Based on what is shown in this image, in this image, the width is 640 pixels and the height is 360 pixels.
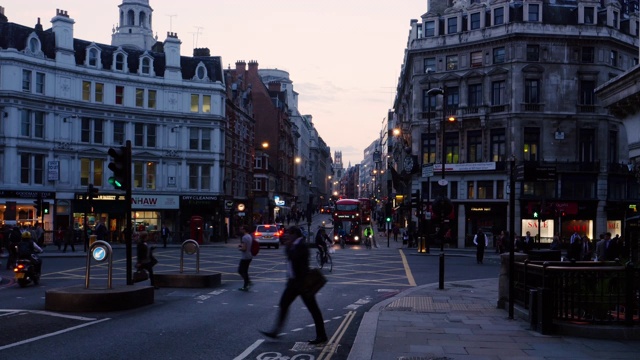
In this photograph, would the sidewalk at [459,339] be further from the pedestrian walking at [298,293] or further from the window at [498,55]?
the window at [498,55]

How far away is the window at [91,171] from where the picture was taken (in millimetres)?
50469

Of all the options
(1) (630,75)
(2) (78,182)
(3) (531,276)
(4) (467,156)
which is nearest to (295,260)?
(3) (531,276)

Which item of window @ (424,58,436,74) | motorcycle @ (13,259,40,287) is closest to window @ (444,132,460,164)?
window @ (424,58,436,74)

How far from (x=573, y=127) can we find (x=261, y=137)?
160ft

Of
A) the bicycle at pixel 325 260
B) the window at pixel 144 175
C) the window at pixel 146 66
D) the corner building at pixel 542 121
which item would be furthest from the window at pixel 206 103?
the bicycle at pixel 325 260

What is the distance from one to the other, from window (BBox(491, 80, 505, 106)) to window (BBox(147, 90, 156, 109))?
28.4m

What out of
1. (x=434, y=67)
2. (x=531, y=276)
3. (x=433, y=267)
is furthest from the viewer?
(x=434, y=67)

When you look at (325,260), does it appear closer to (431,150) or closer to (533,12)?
(431,150)

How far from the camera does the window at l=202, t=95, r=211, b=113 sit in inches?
2213

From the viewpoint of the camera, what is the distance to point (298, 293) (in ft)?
34.2

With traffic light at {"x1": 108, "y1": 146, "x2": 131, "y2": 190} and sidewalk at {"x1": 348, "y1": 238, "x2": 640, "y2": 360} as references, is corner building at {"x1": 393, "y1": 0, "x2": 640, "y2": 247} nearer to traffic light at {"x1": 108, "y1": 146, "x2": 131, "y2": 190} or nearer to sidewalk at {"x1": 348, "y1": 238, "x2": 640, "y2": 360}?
sidewalk at {"x1": 348, "y1": 238, "x2": 640, "y2": 360}

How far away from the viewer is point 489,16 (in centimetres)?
5581

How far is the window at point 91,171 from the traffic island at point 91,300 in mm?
38485

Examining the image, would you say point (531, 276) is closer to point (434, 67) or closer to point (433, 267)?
point (433, 267)
